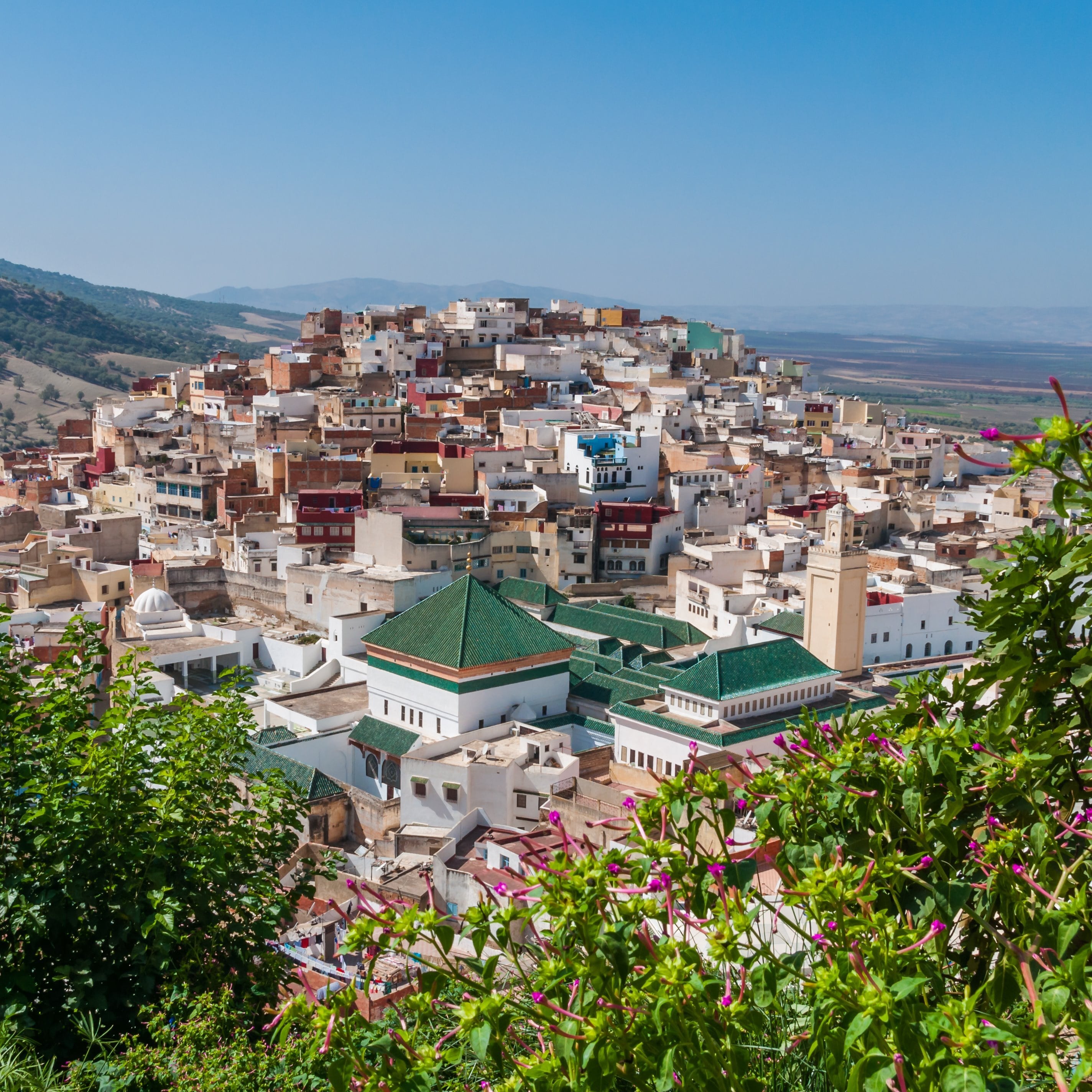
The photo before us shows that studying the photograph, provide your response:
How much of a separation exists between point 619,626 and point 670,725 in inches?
241

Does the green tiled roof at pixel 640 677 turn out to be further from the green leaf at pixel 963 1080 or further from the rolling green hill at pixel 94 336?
the rolling green hill at pixel 94 336

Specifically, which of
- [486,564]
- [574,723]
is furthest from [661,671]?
[486,564]

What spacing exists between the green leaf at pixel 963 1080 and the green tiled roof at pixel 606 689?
13.8 meters

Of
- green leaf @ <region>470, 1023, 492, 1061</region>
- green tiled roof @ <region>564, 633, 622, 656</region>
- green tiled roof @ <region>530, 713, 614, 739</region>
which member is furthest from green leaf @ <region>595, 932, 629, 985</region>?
green tiled roof @ <region>564, 633, 622, 656</region>

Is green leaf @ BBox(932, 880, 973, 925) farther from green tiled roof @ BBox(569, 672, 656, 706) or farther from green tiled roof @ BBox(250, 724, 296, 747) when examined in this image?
green tiled roof @ BBox(569, 672, 656, 706)

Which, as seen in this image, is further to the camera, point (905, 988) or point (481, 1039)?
point (481, 1039)

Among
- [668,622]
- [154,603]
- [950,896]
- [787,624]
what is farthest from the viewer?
[154,603]

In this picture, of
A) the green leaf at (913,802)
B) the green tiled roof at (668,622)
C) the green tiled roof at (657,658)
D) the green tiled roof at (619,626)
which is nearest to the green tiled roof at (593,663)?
the green tiled roof at (657,658)

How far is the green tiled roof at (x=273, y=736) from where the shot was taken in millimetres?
15352

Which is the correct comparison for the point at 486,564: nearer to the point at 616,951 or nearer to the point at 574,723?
the point at 574,723

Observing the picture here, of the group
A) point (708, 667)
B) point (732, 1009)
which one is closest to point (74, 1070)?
point (732, 1009)

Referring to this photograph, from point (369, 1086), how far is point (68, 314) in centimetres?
9054

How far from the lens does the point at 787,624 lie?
20391 millimetres

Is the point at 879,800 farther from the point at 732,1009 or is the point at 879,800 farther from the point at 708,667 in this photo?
the point at 708,667
